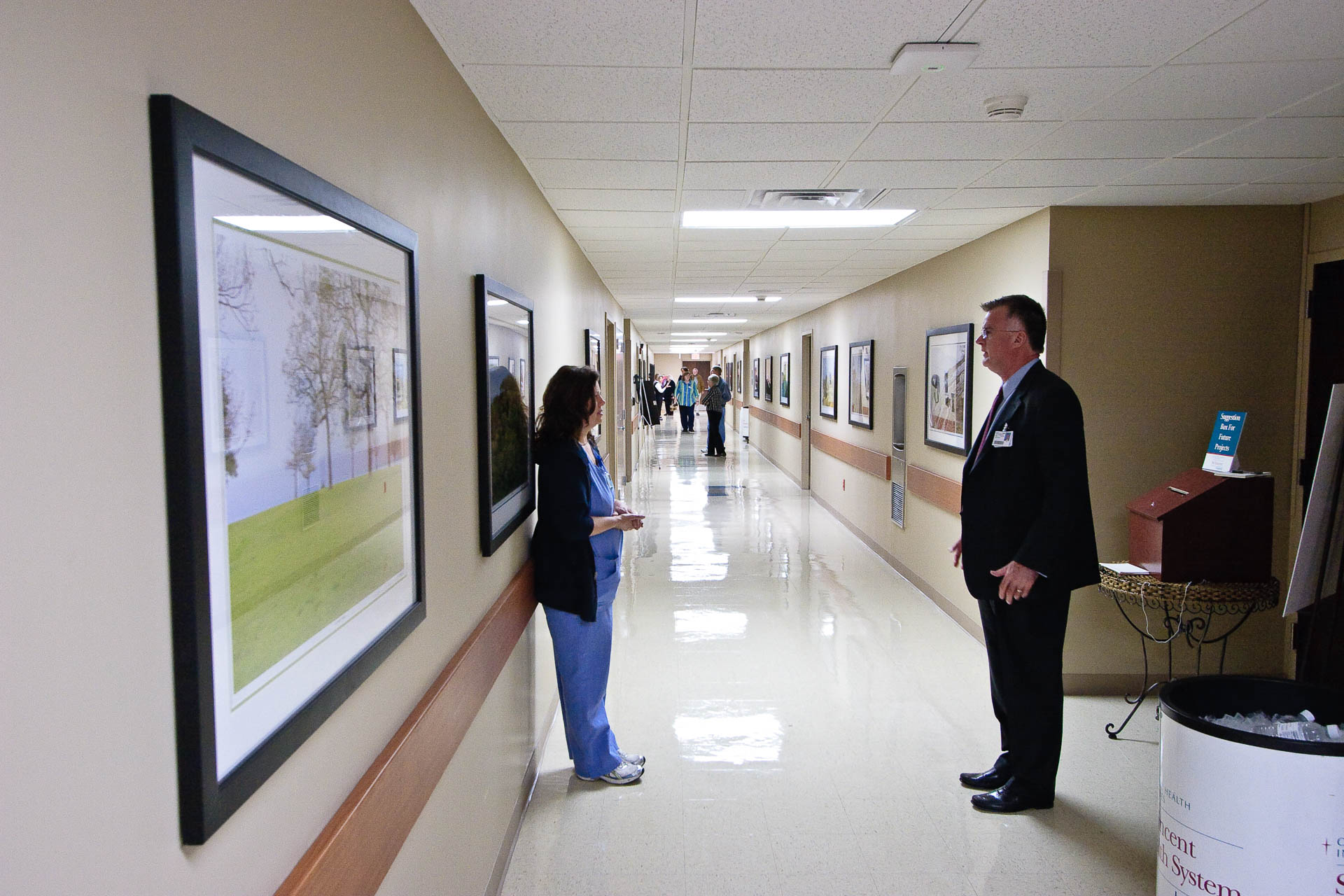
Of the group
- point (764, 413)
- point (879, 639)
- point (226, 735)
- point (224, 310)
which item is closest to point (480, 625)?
point (226, 735)

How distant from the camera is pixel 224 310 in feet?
3.34

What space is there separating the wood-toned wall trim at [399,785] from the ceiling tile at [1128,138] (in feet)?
8.84

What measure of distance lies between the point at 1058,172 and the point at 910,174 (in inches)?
25.5

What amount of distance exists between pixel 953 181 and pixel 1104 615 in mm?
2455

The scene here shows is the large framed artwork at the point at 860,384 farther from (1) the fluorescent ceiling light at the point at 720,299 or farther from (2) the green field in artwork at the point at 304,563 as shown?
(2) the green field in artwork at the point at 304,563

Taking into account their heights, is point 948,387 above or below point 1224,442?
above

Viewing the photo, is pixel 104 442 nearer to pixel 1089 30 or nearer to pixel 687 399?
pixel 1089 30

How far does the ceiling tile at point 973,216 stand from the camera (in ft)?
14.8

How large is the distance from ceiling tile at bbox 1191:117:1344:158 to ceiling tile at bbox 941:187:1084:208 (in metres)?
0.72

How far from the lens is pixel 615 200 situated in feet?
13.9

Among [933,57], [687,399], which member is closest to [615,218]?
[933,57]

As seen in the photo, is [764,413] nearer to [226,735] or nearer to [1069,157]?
[1069,157]

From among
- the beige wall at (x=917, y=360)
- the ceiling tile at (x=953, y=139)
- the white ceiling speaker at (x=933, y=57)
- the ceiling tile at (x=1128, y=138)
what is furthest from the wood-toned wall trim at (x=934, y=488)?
the white ceiling speaker at (x=933, y=57)

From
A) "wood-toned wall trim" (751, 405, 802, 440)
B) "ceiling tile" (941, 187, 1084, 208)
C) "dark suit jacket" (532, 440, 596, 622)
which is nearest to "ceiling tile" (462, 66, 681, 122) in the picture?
"dark suit jacket" (532, 440, 596, 622)
